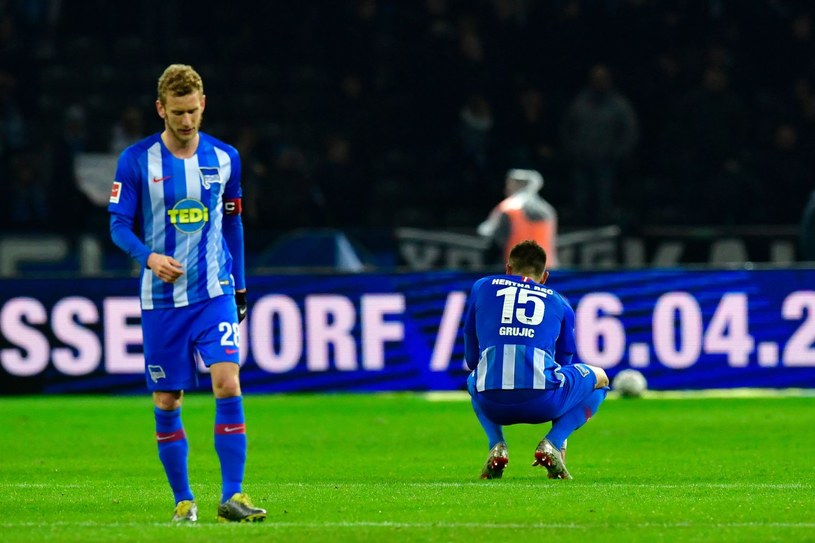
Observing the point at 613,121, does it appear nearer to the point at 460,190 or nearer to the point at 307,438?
the point at 460,190

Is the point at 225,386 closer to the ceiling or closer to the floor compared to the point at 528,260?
closer to the floor

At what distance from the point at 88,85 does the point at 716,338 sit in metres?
12.0

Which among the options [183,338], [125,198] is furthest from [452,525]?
[125,198]

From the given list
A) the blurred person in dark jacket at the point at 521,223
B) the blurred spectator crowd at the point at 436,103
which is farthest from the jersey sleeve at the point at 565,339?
the blurred spectator crowd at the point at 436,103

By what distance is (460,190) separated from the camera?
22.7 m

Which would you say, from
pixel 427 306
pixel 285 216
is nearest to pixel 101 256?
pixel 285 216

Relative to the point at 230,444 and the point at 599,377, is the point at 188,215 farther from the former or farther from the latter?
the point at 599,377

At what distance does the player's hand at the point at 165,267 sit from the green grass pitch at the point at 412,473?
3.43 ft

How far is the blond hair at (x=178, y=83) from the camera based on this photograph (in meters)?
7.02

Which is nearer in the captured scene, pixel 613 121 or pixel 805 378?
pixel 805 378

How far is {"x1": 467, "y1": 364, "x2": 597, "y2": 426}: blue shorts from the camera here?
8.98 meters

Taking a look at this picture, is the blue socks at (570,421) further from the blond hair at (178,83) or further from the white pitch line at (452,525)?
the blond hair at (178,83)

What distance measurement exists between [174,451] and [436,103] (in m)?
16.2

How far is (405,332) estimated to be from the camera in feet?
52.2
